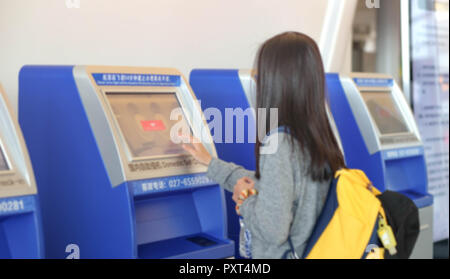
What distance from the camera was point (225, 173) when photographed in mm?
1842

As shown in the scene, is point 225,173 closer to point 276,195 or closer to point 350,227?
point 276,195

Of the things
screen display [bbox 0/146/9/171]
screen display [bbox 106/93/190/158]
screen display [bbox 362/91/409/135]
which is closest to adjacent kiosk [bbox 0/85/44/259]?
screen display [bbox 0/146/9/171]

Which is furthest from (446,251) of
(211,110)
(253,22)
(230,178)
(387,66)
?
(230,178)

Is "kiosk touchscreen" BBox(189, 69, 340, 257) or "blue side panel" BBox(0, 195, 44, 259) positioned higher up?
"kiosk touchscreen" BBox(189, 69, 340, 257)

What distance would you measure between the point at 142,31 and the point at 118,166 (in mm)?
1318

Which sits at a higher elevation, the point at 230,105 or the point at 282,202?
the point at 230,105

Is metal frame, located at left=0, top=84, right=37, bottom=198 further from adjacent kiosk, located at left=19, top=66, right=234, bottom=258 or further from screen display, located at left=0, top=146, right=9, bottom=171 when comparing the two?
adjacent kiosk, located at left=19, top=66, right=234, bottom=258

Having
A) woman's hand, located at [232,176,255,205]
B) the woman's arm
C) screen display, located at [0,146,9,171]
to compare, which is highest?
screen display, located at [0,146,9,171]

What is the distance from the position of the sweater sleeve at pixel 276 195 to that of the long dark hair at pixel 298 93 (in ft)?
0.21

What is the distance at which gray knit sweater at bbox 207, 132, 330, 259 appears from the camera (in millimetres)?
1491

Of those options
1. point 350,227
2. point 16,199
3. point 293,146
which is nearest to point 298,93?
point 293,146

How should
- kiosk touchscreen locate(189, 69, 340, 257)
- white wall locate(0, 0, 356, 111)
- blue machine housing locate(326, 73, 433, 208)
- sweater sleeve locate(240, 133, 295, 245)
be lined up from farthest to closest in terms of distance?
blue machine housing locate(326, 73, 433, 208) < kiosk touchscreen locate(189, 69, 340, 257) < white wall locate(0, 0, 356, 111) < sweater sleeve locate(240, 133, 295, 245)

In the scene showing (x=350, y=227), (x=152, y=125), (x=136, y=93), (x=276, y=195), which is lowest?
(x=350, y=227)

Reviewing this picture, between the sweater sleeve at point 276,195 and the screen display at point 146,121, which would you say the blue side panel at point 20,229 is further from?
the sweater sleeve at point 276,195
